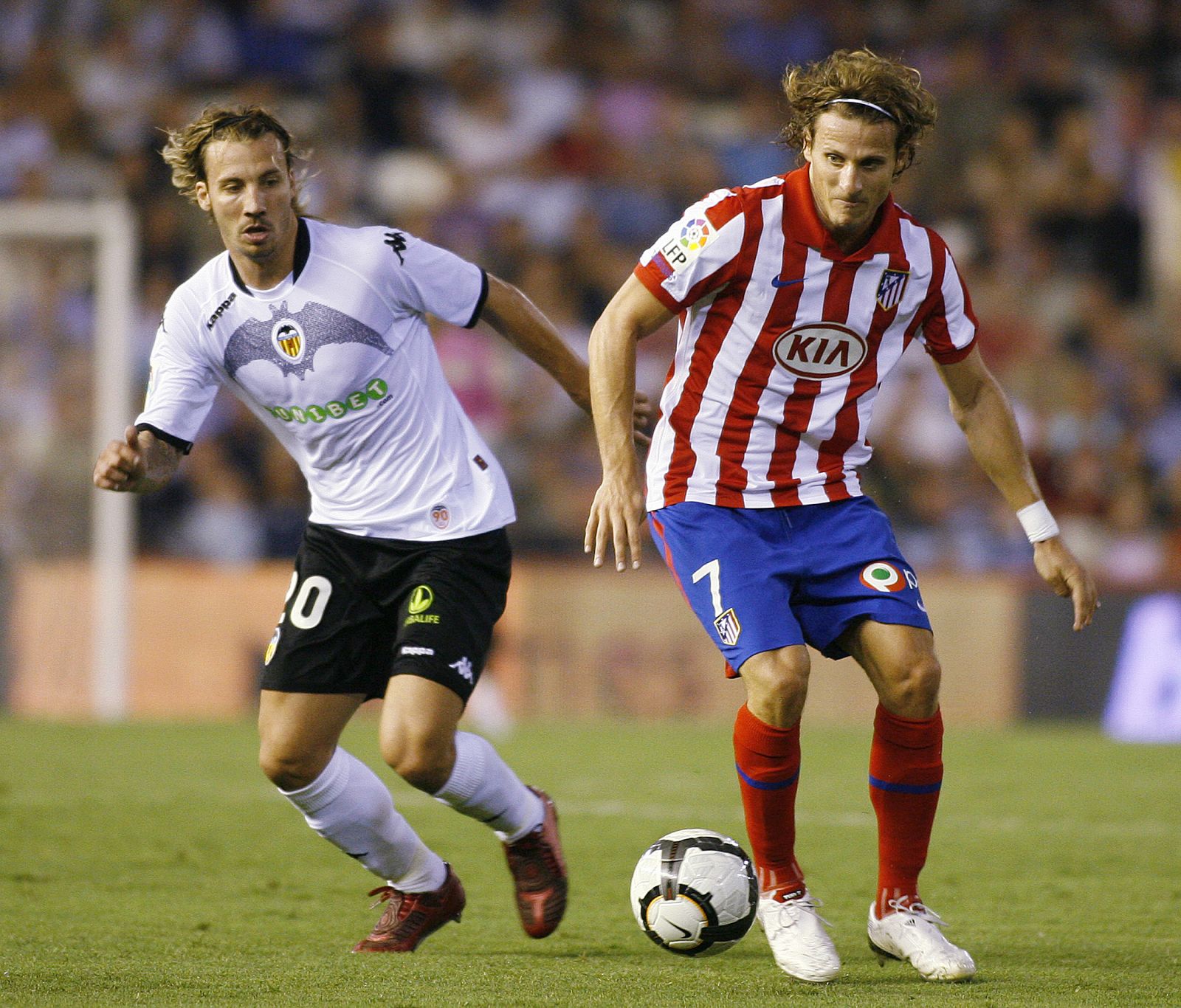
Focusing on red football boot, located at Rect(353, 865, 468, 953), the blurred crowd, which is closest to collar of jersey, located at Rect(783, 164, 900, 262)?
red football boot, located at Rect(353, 865, 468, 953)

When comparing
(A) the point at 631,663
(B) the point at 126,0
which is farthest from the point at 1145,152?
(B) the point at 126,0

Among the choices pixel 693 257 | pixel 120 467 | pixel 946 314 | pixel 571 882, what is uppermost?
pixel 693 257

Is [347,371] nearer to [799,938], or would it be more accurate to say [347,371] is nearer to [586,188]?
[799,938]

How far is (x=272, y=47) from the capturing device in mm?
14195

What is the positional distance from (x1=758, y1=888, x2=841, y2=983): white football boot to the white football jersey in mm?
1243

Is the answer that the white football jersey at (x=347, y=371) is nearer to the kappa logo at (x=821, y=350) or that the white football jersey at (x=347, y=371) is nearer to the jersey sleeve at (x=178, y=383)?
the jersey sleeve at (x=178, y=383)

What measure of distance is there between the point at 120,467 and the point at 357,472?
646mm

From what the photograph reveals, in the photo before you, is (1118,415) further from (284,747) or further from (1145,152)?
(284,747)

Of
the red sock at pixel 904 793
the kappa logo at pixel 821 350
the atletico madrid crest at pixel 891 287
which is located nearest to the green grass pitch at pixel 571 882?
the red sock at pixel 904 793

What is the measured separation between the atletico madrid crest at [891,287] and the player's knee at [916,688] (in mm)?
883

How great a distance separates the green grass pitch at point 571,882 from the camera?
153 inches

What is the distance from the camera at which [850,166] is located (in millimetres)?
4090

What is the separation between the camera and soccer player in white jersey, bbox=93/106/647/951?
440 cm

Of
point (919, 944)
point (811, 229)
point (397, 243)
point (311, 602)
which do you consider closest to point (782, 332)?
point (811, 229)
